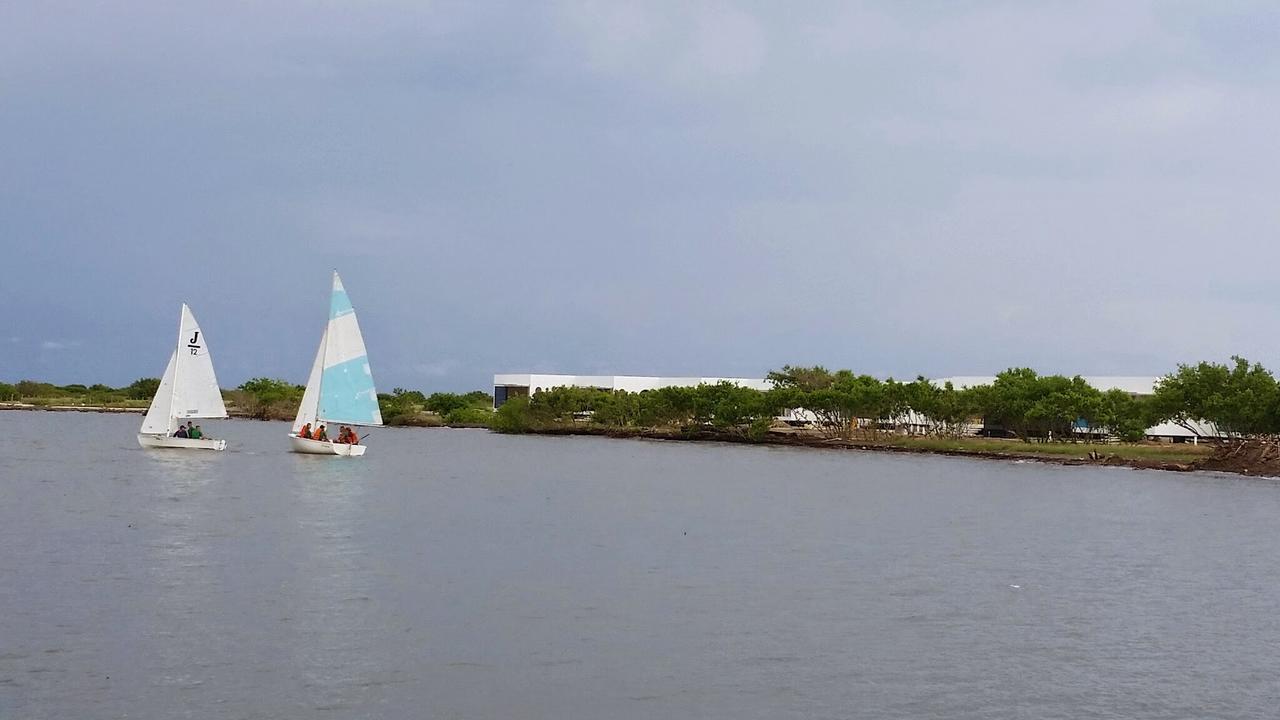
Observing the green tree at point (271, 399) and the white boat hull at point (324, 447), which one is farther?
the green tree at point (271, 399)

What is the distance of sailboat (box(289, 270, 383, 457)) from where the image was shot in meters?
66.5

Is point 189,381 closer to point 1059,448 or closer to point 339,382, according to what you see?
point 339,382

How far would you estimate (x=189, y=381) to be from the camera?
66.1 meters

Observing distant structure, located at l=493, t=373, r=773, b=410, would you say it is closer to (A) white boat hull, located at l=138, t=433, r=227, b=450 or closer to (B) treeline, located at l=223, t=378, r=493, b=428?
(B) treeline, located at l=223, t=378, r=493, b=428

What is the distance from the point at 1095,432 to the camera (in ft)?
383

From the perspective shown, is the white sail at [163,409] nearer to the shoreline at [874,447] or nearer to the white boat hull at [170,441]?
the white boat hull at [170,441]

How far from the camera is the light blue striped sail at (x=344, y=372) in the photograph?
66.4m

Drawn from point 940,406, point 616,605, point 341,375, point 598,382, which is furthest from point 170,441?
point 598,382

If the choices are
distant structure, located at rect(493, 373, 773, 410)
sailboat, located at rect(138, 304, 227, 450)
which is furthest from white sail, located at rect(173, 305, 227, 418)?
distant structure, located at rect(493, 373, 773, 410)

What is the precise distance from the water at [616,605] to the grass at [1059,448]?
40.1 metres

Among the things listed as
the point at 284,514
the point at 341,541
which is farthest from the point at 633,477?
the point at 341,541

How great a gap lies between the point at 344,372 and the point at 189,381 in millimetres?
7836

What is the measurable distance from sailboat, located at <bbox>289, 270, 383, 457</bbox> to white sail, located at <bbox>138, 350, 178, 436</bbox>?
256 inches

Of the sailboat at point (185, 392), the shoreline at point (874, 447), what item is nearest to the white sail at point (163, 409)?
the sailboat at point (185, 392)
